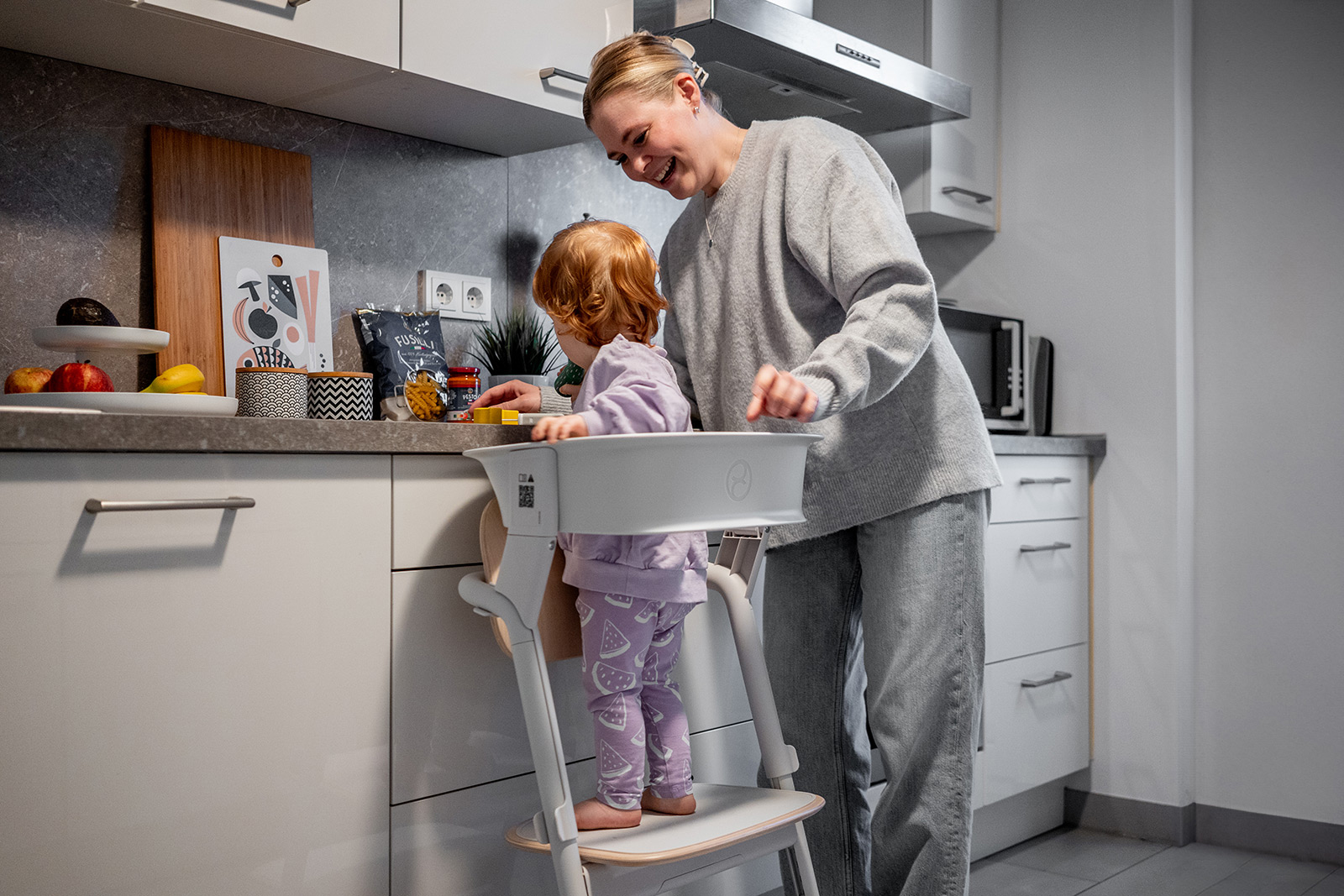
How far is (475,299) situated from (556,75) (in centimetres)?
47

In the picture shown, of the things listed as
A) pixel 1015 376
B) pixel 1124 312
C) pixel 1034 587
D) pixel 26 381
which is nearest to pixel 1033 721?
pixel 1034 587

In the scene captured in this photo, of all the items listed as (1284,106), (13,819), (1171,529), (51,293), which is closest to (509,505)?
(13,819)

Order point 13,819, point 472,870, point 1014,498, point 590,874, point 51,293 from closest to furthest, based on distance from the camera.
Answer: point 13,819
point 590,874
point 472,870
point 51,293
point 1014,498

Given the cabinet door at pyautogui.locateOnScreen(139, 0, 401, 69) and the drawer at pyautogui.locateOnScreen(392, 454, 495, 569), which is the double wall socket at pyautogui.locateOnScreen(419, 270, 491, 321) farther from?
the drawer at pyautogui.locateOnScreen(392, 454, 495, 569)

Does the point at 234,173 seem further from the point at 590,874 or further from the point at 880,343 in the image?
the point at 590,874

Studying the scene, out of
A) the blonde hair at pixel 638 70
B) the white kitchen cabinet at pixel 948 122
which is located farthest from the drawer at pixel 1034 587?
the blonde hair at pixel 638 70


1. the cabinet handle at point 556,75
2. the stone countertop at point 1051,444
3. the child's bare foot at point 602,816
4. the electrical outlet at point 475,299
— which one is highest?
the cabinet handle at point 556,75

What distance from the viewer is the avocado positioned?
138cm

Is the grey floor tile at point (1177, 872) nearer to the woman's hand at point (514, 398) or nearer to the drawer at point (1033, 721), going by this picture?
the drawer at point (1033, 721)

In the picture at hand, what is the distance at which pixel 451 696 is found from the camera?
1266 mm

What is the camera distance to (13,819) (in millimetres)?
947

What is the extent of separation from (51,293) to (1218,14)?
100 inches

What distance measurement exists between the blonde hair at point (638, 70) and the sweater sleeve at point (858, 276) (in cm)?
20

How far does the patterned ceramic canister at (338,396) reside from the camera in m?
1.46
